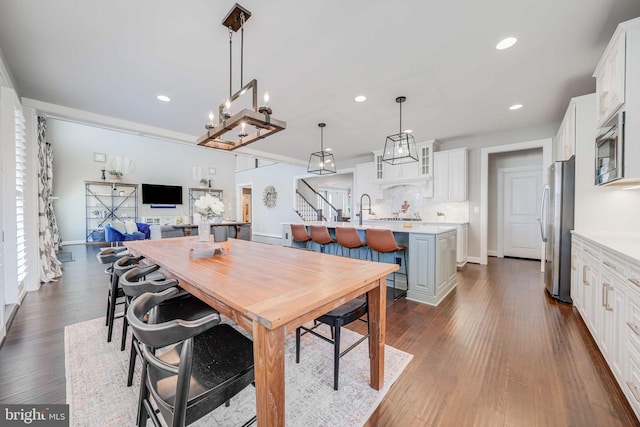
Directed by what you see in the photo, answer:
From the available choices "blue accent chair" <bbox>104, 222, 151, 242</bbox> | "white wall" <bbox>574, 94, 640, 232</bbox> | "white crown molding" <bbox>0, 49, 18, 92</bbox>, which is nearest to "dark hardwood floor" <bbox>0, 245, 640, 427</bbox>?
"white wall" <bbox>574, 94, 640, 232</bbox>

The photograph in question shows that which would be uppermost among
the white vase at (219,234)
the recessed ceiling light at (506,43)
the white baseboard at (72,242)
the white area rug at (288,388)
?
the recessed ceiling light at (506,43)

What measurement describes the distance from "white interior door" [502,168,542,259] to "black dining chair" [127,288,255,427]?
6366 millimetres

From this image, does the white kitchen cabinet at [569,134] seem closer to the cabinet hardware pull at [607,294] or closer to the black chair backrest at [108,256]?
the cabinet hardware pull at [607,294]

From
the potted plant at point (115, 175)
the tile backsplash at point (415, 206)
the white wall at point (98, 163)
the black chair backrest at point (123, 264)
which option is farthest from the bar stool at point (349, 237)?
the potted plant at point (115, 175)

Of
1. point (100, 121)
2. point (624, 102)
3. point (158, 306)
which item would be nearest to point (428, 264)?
point (624, 102)

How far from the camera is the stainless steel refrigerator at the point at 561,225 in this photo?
9.43 ft

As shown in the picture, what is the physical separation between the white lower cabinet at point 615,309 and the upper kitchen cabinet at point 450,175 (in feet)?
Result: 9.49

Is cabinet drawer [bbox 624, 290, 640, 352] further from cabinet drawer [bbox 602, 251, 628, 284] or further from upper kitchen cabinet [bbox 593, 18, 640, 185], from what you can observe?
upper kitchen cabinet [bbox 593, 18, 640, 185]

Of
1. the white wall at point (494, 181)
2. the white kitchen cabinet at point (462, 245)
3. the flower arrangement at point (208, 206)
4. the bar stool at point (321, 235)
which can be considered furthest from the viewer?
the white wall at point (494, 181)

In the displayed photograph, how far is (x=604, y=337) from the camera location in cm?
179

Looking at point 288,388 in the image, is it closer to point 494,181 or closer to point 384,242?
point 384,242

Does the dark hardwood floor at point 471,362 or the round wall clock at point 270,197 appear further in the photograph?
the round wall clock at point 270,197

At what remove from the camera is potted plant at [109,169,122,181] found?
7829mm

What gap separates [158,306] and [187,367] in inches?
38.8
